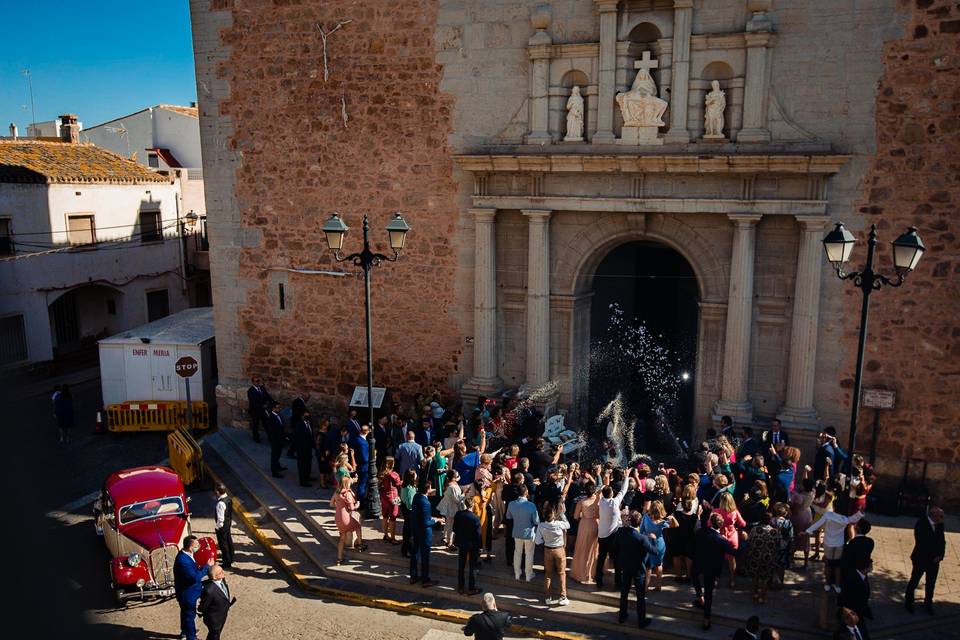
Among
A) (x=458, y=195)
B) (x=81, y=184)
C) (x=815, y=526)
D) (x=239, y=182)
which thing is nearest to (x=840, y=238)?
(x=815, y=526)

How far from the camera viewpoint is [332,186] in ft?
49.3

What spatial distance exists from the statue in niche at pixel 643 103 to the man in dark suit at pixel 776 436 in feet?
16.4

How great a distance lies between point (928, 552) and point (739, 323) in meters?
4.56

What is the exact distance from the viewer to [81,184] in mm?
23609

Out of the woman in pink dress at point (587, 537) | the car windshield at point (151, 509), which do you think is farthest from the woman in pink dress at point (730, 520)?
the car windshield at point (151, 509)

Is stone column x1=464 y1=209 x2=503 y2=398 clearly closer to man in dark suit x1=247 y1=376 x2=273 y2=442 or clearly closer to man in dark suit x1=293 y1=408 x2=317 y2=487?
man in dark suit x1=293 y1=408 x2=317 y2=487

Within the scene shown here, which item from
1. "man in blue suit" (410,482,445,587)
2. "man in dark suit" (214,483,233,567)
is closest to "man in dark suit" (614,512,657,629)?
"man in blue suit" (410,482,445,587)

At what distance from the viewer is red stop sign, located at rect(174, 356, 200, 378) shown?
15.3 meters

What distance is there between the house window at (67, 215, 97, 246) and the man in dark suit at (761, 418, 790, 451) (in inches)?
796

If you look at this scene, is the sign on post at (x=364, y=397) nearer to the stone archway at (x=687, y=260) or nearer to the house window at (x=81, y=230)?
the stone archway at (x=687, y=260)

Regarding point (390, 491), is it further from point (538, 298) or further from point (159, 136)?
point (159, 136)

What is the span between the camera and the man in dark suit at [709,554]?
859cm

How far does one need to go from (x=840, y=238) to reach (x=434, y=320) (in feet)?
25.6

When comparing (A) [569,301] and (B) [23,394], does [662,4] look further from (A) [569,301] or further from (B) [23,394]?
(B) [23,394]
